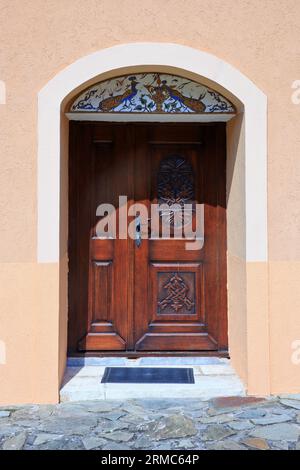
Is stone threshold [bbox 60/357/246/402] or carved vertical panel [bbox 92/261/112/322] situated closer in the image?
stone threshold [bbox 60/357/246/402]

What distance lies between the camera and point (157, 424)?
3.39 metres

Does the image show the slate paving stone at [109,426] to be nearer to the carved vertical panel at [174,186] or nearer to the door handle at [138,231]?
the door handle at [138,231]

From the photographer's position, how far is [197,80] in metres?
4.12

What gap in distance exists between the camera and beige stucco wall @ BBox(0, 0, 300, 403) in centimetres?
390

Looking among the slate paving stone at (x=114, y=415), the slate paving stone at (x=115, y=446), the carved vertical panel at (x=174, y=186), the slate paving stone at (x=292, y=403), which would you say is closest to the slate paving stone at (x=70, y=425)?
the slate paving stone at (x=114, y=415)

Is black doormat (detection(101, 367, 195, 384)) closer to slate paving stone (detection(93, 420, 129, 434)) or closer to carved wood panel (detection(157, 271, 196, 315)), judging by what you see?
carved wood panel (detection(157, 271, 196, 315))

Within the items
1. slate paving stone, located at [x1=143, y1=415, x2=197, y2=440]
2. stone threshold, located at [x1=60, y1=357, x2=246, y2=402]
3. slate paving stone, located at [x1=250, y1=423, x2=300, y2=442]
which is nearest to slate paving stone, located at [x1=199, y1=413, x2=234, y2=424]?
slate paving stone, located at [x1=143, y1=415, x2=197, y2=440]

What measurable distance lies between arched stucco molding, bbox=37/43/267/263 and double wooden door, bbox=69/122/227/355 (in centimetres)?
78

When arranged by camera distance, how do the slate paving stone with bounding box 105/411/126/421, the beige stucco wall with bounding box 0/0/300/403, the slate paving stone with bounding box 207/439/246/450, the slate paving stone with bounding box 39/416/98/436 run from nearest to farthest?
1. the slate paving stone with bounding box 207/439/246/450
2. the slate paving stone with bounding box 39/416/98/436
3. the slate paving stone with bounding box 105/411/126/421
4. the beige stucco wall with bounding box 0/0/300/403

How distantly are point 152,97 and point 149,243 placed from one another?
1.40 m

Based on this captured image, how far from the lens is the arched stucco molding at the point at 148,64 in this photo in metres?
3.91

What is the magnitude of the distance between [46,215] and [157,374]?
1.74 m

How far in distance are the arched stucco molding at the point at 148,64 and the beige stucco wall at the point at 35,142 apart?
7 cm

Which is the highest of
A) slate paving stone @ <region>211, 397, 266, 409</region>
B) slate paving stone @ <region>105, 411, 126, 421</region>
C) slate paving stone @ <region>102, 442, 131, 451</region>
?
slate paving stone @ <region>211, 397, 266, 409</region>
